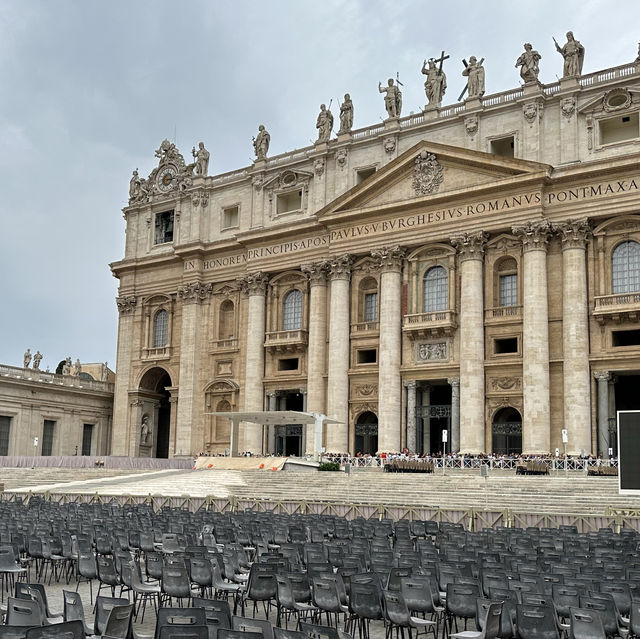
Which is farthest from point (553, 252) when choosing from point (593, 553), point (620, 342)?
point (593, 553)

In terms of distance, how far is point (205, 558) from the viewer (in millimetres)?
13938

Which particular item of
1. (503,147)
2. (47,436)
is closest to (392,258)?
(503,147)

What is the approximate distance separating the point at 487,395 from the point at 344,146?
19.3 metres

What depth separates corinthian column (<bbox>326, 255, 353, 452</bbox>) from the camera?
49.7 meters

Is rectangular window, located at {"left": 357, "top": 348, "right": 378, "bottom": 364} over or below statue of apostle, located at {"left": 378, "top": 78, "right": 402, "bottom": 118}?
below

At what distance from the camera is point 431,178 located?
161 feet

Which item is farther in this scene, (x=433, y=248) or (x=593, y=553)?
(x=433, y=248)

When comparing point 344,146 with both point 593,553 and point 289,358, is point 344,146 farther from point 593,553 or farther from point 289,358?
point 593,553

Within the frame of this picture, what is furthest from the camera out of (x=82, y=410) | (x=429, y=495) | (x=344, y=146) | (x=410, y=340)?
(x=82, y=410)

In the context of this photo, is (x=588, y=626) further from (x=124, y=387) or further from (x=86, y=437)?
(x=86, y=437)

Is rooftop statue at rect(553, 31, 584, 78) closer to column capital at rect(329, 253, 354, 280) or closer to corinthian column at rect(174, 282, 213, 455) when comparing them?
column capital at rect(329, 253, 354, 280)

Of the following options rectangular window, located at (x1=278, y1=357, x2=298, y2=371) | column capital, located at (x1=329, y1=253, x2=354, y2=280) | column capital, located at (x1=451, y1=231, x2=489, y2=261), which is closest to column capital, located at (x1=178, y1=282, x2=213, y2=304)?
rectangular window, located at (x1=278, y1=357, x2=298, y2=371)

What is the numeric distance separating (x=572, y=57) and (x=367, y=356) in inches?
838

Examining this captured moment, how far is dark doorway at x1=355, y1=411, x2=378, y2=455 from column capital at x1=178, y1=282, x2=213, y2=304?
52.3 ft
